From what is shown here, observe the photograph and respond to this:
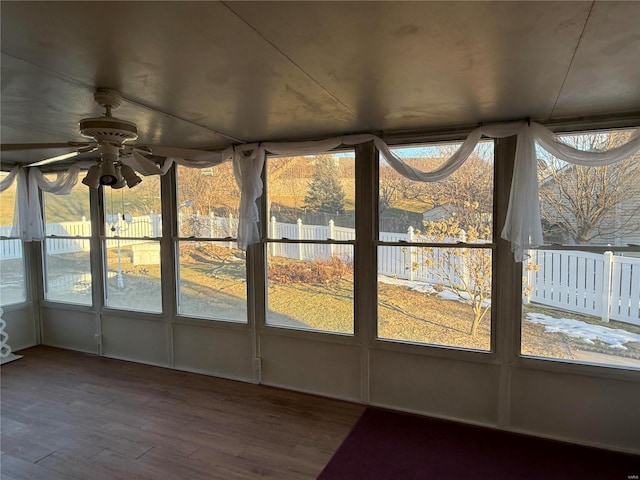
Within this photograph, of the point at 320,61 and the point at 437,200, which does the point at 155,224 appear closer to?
the point at 437,200

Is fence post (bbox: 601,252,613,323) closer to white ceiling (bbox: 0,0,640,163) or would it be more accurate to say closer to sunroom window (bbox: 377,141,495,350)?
sunroom window (bbox: 377,141,495,350)

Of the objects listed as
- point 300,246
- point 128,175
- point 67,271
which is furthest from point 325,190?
point 67,271

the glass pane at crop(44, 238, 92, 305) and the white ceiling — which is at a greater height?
the white ceiling

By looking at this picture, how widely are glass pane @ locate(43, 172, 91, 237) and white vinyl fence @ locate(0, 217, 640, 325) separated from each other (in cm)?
73

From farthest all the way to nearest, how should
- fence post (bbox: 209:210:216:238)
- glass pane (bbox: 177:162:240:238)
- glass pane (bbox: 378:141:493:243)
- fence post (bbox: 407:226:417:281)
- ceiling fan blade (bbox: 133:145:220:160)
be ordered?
fence post (bbox: 209:210:216:238)
glass pane (bbox: 177:162:240:238)
fence post (bbox: 407:226:417:281)
glass pane (bbox: 378:141:493:243)
ceiling fan blade (bbox: 133:145:220:160)

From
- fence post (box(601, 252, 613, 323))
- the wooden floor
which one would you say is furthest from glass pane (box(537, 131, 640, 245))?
the wooden floor

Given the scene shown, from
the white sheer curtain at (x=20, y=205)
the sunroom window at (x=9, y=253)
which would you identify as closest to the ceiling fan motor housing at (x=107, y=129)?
the white sheer curtain at (x=20, y=205)

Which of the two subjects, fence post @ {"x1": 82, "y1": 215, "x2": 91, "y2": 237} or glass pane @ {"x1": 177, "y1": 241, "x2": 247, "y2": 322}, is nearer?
glass pane @ {"x1": 177, "y1": 241, "x2": 247, "y2": 322}

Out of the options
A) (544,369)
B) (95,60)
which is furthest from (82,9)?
(544,369)

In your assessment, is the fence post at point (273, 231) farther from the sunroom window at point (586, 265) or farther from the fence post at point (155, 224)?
the sunroom window at point (586, 265)

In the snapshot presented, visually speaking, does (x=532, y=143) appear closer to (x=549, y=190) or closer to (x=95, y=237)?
(x=549, y=190)

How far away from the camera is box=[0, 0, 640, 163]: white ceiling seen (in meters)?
1.42

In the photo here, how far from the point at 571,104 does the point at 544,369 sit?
2.01 metres

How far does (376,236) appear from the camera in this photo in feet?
11.7
